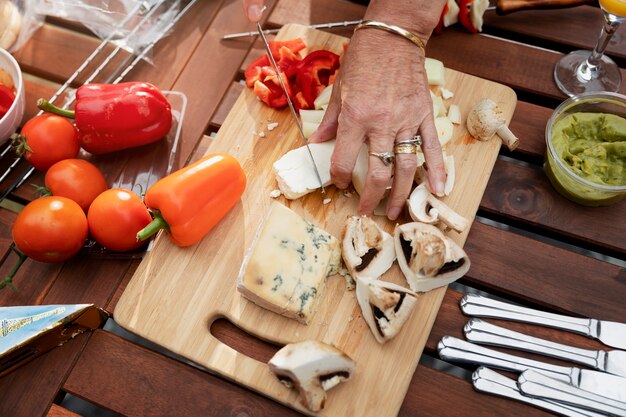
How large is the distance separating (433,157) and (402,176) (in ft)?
0.50

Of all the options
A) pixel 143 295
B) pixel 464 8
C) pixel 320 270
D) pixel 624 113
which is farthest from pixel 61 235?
pixel 624 113

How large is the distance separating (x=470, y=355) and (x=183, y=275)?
96 centimetres

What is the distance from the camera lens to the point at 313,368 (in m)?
1.66

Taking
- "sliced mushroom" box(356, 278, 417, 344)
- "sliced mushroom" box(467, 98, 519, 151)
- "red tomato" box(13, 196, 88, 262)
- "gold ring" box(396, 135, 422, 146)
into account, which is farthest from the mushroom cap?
"red tomato" box(13, 196, 88, 262)

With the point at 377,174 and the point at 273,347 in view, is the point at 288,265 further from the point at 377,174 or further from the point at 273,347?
the point at 377,174

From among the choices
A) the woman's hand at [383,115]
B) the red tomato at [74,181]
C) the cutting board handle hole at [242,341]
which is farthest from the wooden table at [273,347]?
the woman's hand at [383,115]

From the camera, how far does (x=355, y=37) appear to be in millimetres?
1999

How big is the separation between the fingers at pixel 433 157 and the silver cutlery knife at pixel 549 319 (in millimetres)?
378

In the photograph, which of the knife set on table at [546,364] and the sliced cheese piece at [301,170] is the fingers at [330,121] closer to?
the sliced cheese piece at [301,170]

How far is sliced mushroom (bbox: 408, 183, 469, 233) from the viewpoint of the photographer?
189 centimetres

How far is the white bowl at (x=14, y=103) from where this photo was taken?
6.79ft

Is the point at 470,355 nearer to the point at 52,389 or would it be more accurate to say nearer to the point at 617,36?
the point at 52,389

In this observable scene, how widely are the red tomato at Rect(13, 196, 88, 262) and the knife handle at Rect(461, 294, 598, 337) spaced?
4.25 ft

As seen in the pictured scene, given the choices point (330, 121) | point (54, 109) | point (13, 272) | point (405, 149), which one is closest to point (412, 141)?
point (405, 149)
